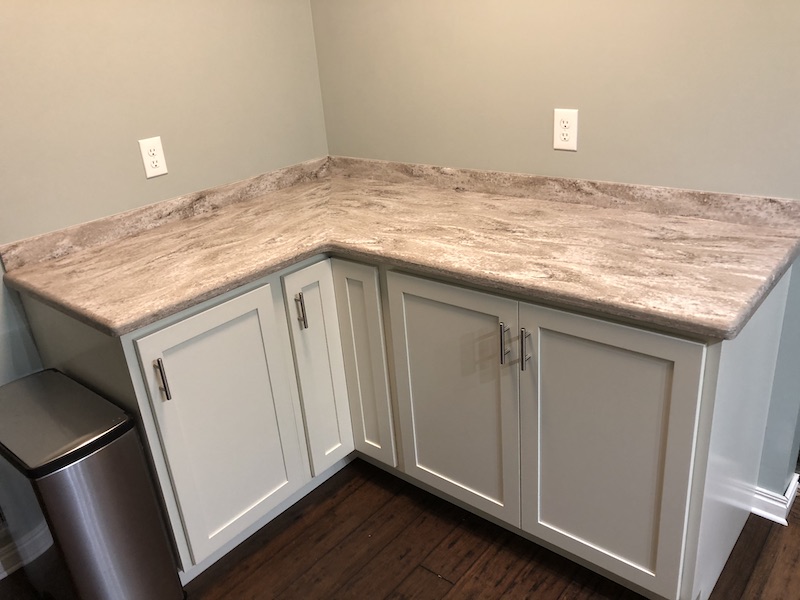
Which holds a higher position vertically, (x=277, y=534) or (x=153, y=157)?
(x=153, y=157)

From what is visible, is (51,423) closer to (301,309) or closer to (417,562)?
(301,309)

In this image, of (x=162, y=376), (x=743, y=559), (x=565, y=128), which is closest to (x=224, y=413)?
(x=162, y=376)

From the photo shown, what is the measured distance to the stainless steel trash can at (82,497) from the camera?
146cm

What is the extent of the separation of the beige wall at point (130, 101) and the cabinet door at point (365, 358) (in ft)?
2.14

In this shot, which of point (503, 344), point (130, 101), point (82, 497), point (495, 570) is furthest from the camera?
point (130, 101)

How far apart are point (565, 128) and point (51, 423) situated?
60.3 inches

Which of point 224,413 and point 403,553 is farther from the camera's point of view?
point 403,553

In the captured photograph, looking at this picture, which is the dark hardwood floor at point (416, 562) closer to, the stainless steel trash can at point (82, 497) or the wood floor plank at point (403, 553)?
the wood floor plank at point (403, 553)

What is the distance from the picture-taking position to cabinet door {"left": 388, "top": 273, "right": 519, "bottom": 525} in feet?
5.35

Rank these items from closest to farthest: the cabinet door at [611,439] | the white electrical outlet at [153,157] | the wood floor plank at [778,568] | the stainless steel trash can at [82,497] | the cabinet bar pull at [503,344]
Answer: the cabinet door at [611,439], the stainless steel trash can at [82,497], the cabinet bar pull at [503,344], the wood floor plank at [778,568], the white electrical outlet at [153,157]

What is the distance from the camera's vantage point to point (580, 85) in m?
1.83

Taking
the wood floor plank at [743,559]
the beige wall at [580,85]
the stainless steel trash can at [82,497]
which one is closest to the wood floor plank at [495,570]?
the wood floor plank at [743,559]

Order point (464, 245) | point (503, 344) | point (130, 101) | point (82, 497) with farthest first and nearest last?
point (130, 101)
point (464, 245)
point (503, 344)
point (82, 497)

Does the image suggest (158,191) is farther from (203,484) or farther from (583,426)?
(583,426)
